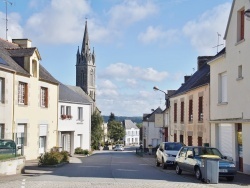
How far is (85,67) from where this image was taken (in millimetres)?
124812

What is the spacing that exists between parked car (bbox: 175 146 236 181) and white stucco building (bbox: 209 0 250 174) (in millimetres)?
2178

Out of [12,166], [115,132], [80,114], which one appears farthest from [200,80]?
[115,132]

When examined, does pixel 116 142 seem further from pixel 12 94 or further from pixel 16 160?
pixel 16 160

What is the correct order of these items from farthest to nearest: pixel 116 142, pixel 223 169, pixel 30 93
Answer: pixel 116 142 < pixel 30 93 < pixel 223 169

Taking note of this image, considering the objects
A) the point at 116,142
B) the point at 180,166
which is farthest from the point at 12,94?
the point at 116,142

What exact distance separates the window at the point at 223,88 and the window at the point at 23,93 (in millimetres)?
13503

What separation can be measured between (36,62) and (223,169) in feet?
60.4

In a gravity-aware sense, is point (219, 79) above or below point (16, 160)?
above

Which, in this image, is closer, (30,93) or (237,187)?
(237,187)

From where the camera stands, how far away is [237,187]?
623 inches

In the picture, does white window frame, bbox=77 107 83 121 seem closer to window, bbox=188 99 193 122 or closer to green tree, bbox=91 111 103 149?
window, bbox=188 99 193 122

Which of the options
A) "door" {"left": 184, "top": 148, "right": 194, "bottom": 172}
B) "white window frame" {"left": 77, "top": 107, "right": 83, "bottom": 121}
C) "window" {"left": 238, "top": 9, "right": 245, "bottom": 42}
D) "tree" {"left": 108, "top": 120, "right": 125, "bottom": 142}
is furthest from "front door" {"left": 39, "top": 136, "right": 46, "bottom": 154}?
"tree" {"left": 108, "top": 120, "right": 125, "bottom": 142}

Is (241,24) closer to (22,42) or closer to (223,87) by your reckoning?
(223,87)

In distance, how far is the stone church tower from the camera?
123 meters
